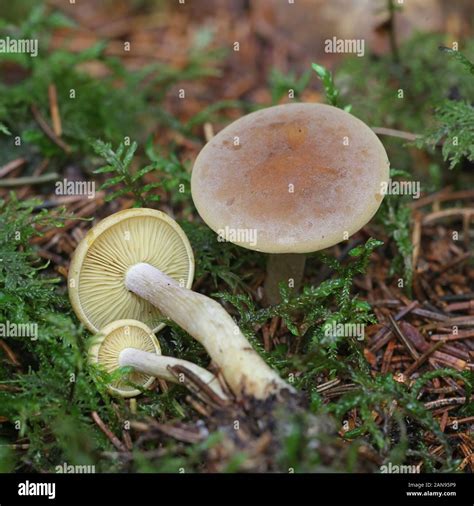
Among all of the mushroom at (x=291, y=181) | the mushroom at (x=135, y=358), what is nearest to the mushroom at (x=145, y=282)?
the mushroom at (x=135, y=358)

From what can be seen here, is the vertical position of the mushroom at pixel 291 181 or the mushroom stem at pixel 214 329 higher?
the mushroom at pixel 291 181

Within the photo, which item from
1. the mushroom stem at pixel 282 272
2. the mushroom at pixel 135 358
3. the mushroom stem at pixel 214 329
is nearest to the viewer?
the mushroom stem at pixel 214 329

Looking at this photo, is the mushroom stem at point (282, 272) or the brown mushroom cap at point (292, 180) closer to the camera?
the brown mushroom cap at point (292, 180)

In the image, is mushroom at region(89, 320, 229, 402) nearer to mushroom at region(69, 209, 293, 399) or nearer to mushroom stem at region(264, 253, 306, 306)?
mushroom at region(69, 209, 293, 399)

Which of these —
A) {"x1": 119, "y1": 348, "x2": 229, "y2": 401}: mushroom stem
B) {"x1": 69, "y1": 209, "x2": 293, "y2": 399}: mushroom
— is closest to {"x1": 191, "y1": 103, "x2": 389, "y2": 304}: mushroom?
{"x1": 69, "y1": 209, "x2": 293, "y2": 399}: mushroom

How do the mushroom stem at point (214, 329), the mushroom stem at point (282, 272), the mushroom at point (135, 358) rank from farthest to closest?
the mushroom stem at point (282, 272), the mushroom at point (135, 358), the mushroom stem at point (214, 329)

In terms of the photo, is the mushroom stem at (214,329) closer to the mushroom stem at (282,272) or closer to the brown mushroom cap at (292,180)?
the brown mushroom cap at (292,180)
